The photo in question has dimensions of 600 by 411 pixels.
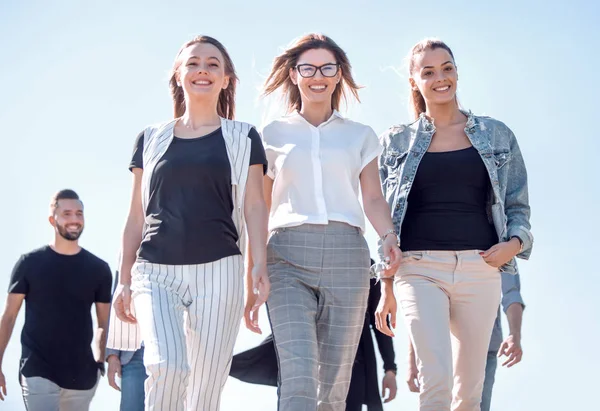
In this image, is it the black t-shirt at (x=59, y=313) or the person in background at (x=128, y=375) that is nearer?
the person in background at (x=128, y=375)

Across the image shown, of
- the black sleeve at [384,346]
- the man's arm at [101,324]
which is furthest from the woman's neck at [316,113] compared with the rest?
the man's arm at [101,324]

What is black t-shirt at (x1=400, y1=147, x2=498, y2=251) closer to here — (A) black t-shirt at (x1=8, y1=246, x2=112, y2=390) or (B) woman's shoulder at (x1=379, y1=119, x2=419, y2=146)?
(B) woman's shoulder at (x1=379, y1=119, x2=419, y2=146)

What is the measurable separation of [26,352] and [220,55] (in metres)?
4.24

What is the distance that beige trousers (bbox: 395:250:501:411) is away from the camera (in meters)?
5.95

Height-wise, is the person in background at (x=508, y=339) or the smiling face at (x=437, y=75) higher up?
the smiling face at (x=437, y=75)

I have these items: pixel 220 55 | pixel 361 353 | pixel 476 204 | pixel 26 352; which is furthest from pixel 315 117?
pixel 26 352

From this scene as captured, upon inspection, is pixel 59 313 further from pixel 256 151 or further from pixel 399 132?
pixel 399 132

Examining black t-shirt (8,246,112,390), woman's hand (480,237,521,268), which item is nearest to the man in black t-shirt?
black t-shirt (8,246,112,390)

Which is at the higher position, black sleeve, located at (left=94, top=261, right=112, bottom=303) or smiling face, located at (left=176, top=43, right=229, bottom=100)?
smiling face, located at (left=176, top=43, right=229, bottom=100)

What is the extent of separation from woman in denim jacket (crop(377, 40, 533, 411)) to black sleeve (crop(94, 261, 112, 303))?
153 inches

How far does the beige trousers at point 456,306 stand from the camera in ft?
19.5

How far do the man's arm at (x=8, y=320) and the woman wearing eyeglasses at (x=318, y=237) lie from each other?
4006 mm

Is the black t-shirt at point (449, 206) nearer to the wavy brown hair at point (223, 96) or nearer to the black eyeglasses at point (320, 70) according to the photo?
the black eyeglasses at point (320, 70)

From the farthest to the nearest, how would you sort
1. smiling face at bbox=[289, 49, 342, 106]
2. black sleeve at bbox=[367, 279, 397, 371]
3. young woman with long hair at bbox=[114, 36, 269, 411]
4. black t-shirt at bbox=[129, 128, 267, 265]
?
black sleeve at bbox=[367, 279, 397, 371] < smiling face at bbox=[289, 49, 342, 106] < black t-shirt at bbox=[129, 128, 267, 265] < young woman with long hair at bbox=[114, 36, 269, 411]
